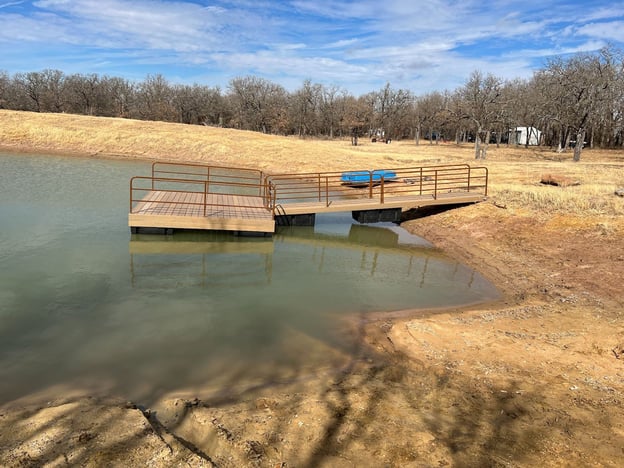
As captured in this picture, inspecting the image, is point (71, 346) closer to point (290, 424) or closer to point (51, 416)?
Result: point (51, 416)

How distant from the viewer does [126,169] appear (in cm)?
2819

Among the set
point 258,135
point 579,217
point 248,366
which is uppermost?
point 258,135

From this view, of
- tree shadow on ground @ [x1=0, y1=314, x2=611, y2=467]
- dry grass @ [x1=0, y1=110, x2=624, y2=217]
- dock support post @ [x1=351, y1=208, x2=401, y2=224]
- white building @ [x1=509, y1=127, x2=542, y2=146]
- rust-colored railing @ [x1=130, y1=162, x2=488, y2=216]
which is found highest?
white building @ [x1=509, y1=127, x2=542, y2=146]

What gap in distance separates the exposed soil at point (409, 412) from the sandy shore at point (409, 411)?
0.02 m

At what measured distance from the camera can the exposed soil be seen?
4.30 metres

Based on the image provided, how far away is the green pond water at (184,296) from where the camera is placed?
642 centimetres

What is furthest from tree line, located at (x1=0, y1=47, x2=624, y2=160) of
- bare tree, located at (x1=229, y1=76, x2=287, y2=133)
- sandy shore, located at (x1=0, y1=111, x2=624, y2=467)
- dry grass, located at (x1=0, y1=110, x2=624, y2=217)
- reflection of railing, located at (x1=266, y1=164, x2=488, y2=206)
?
sandy shore, located at (x1=0, y1=111, x2=624, y2=467)

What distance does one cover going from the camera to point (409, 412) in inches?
203

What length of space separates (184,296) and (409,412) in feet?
18.1

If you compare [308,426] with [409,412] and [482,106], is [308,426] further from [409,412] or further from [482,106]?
[482,106]

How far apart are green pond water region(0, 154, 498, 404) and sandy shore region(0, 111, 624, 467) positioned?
615mm

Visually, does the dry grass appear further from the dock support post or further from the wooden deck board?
the wooden deck board

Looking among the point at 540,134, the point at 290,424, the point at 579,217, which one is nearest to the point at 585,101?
the point at 579,217

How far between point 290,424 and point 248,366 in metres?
1.88
